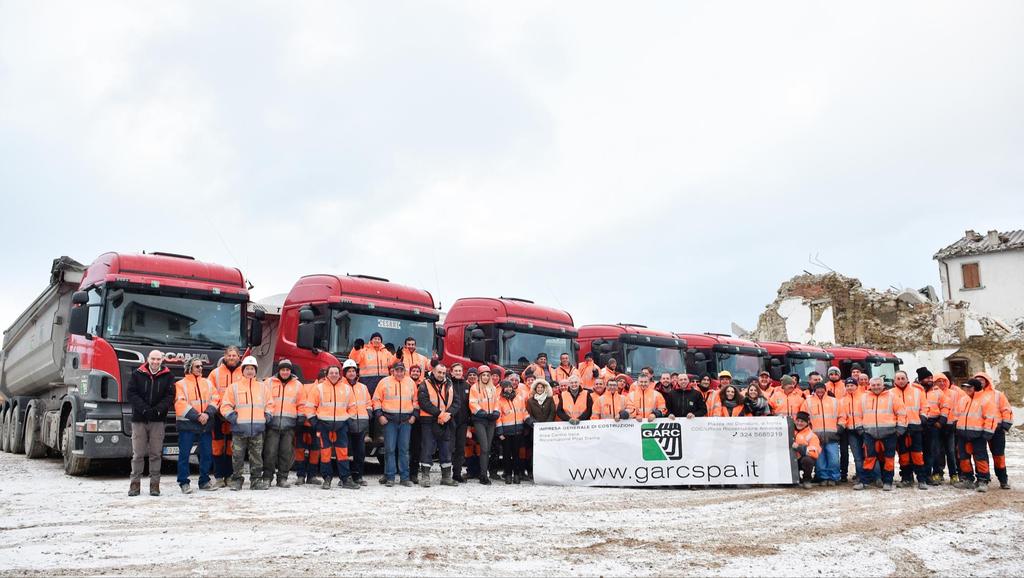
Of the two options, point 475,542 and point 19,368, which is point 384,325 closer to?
point 475,542

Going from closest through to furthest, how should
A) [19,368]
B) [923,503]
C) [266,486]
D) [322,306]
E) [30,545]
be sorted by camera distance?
[30,545] < [923,503] < [266,486] < [322,306] < [19,368]

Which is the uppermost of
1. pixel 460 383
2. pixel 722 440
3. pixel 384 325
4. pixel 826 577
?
pixel 384 325

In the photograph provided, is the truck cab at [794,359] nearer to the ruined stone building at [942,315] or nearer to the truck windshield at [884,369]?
the truck windshield at [884,369]

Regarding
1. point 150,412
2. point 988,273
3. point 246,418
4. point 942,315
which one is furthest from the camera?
point 988,273

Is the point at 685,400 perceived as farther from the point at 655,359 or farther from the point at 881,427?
the point at 655,359

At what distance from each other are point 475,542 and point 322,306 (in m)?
6.77

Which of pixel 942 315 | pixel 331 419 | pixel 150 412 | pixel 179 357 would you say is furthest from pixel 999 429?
pixel 942 315

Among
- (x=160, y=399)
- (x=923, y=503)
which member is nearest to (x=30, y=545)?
(x=160, y=399)

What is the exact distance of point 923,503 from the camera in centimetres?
948

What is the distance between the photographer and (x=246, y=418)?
33.0ft

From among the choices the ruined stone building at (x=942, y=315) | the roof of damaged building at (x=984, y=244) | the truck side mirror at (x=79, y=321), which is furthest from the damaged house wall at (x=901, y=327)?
the truck side mirror at (x=79, y=321)

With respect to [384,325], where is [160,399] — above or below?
below

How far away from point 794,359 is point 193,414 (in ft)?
54.1

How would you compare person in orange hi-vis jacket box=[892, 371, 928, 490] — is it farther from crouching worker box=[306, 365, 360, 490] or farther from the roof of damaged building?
the roof of damaged building
